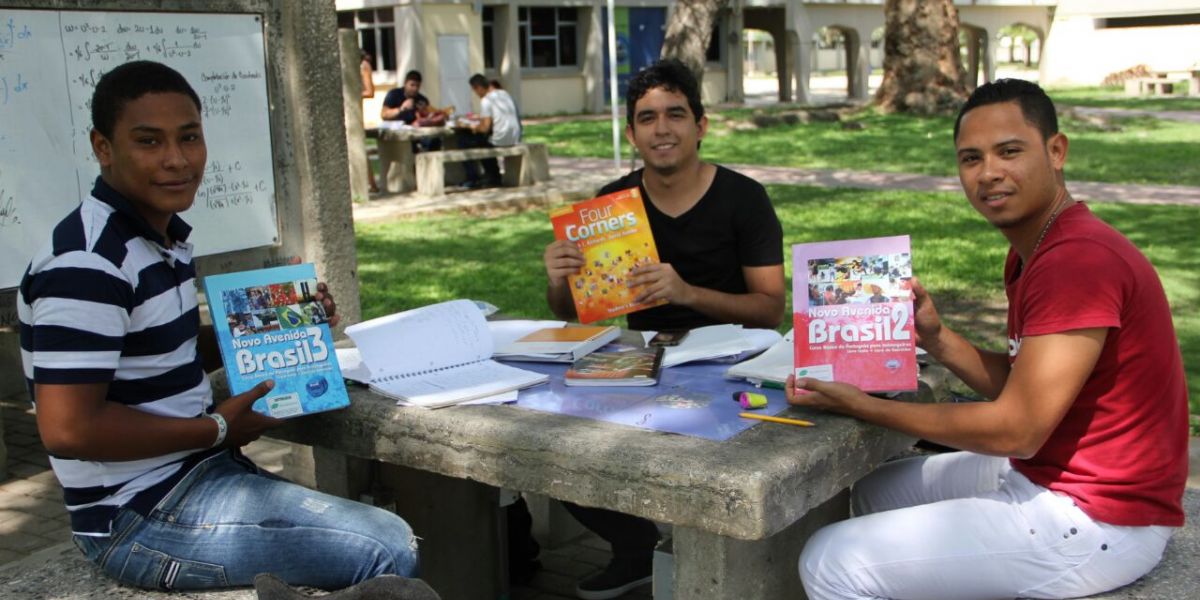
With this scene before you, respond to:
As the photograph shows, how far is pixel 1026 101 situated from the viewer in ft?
8.44

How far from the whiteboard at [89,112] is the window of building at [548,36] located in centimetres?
2377

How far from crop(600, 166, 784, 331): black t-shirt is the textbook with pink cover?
47.6 inches

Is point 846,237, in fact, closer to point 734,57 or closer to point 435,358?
point 435,358

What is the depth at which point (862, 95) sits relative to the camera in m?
33.1

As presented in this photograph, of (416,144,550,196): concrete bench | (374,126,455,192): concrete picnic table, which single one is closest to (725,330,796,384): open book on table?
(416,144,550,196): concrete bench

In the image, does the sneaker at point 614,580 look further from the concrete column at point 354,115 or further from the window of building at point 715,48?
the window of building at point 715,48

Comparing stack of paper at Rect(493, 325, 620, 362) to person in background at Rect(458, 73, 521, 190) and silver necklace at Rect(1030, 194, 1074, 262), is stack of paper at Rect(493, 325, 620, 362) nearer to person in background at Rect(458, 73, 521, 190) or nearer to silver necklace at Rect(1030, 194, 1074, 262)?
silver necklace at Rect(1030, 194, 1074, 262)

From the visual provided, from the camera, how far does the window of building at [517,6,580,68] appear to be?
28.7m

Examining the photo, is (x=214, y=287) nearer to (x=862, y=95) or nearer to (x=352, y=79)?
(x=352, y=79)

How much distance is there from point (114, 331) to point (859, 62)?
32690 mm

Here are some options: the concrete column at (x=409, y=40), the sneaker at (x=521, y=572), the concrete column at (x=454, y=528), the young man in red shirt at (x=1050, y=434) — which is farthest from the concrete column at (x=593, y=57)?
the young man in red shirt at (x=1050, y=434)

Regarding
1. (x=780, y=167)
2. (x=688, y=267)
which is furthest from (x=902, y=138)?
(x=688, y=267)

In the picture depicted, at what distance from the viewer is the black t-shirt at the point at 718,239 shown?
3918 millimetres

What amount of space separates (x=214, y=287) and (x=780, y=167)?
1402 centimetres
